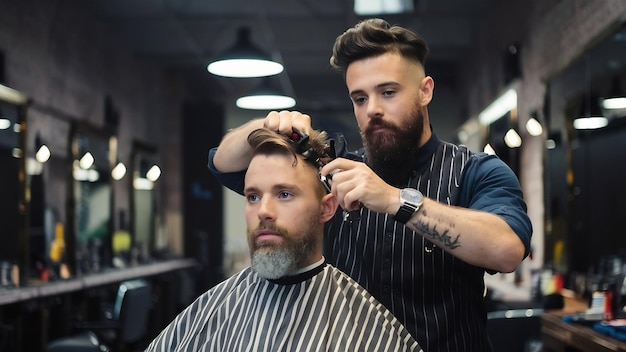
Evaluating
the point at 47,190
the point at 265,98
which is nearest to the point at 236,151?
the point at 47,190

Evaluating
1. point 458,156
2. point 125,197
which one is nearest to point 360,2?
point 125,197

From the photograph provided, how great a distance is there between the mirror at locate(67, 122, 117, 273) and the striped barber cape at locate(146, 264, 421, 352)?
4461 millimetres

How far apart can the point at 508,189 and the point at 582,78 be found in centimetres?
259

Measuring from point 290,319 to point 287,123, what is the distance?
0.40 meters

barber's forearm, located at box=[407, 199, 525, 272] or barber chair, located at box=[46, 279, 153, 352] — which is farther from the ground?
barber's forearm, located at box=[407, 199, 525, 272]

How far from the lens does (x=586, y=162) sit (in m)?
3.86

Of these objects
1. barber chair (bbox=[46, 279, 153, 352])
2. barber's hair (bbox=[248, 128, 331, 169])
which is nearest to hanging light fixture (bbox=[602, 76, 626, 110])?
barber's hair (bbox=[248, 128, 331, 169])

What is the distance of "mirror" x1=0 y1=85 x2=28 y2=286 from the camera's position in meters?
4.72

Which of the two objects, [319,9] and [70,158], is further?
[319,9]

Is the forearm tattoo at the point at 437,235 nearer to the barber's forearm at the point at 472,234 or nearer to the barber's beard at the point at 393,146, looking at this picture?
the barber's forearm at the point at 472,234

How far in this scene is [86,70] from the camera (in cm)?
687

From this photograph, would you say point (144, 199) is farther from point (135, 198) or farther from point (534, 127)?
point (534, 127)

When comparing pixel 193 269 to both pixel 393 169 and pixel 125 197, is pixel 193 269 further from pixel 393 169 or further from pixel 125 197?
pixel 393 169

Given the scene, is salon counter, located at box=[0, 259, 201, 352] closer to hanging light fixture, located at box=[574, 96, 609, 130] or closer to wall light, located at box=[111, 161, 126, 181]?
wall light, located at box=[111, 161, 126, 181]
